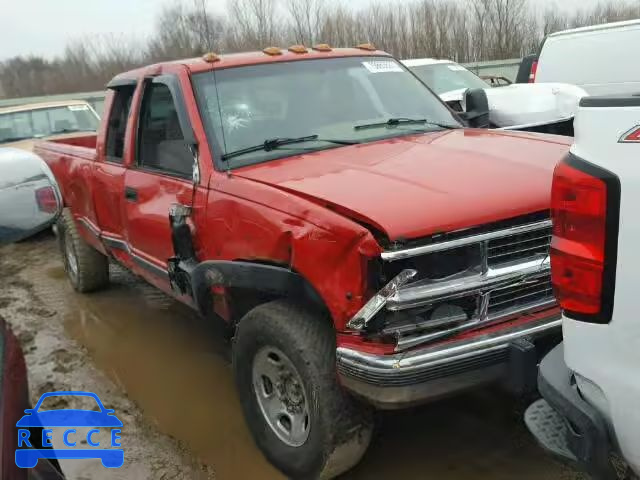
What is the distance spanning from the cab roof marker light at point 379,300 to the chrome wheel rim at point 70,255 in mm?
4373

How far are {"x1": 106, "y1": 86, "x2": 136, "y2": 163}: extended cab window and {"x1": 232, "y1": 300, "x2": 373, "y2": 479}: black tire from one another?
229 cm

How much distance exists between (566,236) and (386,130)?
2.15 metres

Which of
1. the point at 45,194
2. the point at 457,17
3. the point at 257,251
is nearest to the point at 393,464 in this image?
the point at 257,251

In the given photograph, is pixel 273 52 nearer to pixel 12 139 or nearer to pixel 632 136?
pixel 632 136

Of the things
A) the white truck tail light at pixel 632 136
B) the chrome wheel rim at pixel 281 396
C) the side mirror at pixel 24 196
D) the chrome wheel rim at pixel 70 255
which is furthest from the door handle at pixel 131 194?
the white truck tail light at pixel 632 136

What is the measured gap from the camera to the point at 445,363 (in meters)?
2.46

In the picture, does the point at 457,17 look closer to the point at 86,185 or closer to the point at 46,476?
the point at 86,185

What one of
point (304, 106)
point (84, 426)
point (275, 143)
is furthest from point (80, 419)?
point (304, 106)

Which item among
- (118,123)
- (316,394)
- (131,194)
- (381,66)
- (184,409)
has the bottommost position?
(184,409)

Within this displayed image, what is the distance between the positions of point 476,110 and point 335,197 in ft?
7.48

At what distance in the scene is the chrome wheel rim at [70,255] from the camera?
20.0 feet

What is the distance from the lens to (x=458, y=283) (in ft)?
8.18

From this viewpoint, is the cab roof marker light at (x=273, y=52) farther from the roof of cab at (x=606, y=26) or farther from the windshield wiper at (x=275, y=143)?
the roof of cab at (x=606, y=26)

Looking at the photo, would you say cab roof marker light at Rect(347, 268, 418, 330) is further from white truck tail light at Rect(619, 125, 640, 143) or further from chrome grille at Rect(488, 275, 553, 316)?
white truck tail light at Rect(619, 125, 640, 143)
